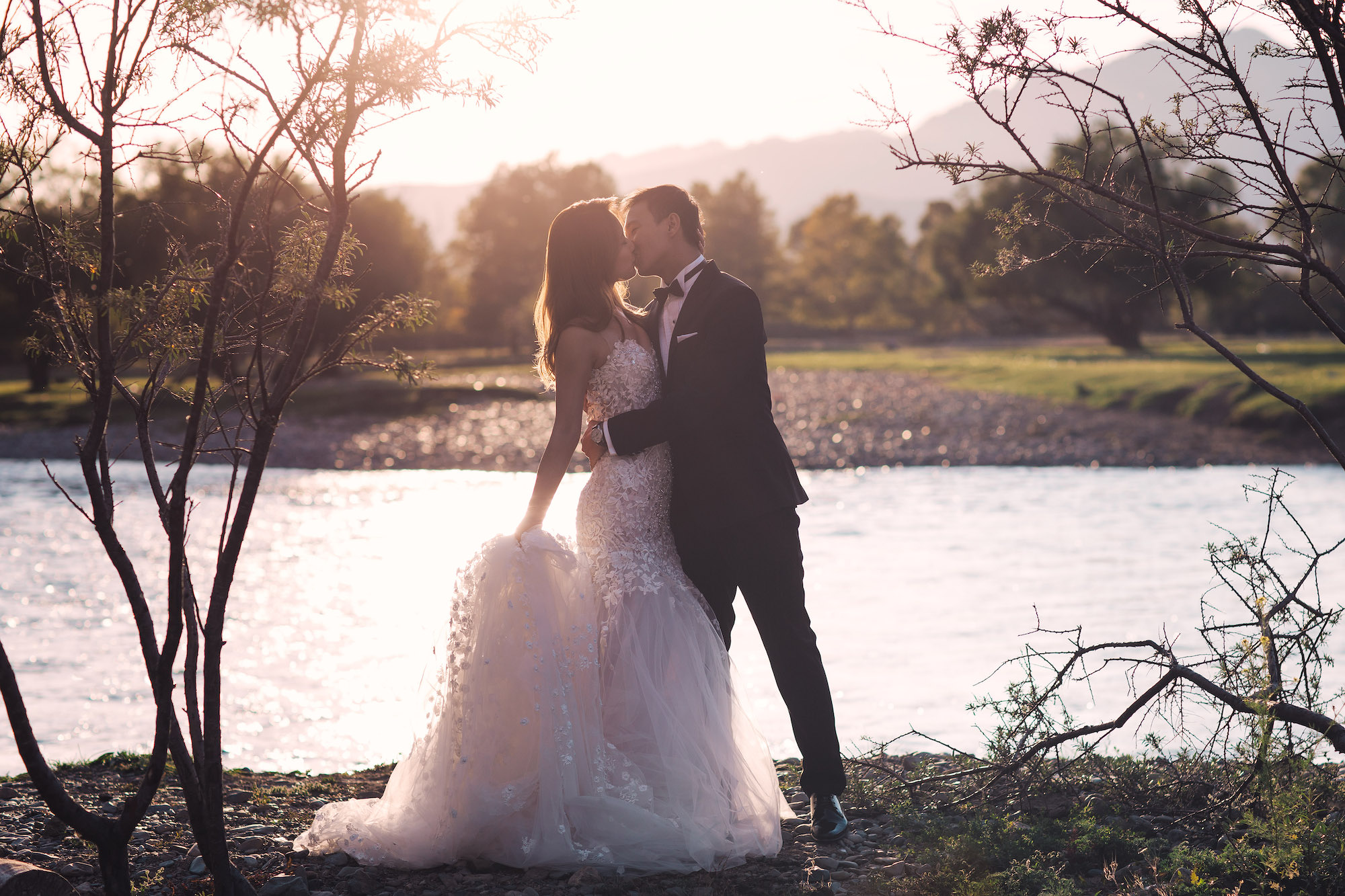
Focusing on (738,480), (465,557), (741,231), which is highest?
(741,231)

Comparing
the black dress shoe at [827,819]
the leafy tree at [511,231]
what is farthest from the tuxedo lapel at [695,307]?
the leafy tree at [511,231]

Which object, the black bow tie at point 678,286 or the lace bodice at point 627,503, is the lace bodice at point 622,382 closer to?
the lace bodice at point 627,503

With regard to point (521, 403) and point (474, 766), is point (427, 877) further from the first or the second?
point (521, 403)

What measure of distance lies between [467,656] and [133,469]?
23960 millimetres

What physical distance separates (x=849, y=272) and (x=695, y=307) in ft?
257

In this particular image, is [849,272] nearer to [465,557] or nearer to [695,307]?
[695,307]

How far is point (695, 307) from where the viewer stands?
184 inches

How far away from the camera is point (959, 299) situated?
5853 centimetres

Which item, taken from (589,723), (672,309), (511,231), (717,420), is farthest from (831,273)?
(589,723)

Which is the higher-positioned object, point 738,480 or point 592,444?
point 592,444

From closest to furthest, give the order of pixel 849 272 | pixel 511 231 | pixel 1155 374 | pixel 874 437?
pixel 874 437
pixel 1155 374
pixel 511 231
pixel 849 272

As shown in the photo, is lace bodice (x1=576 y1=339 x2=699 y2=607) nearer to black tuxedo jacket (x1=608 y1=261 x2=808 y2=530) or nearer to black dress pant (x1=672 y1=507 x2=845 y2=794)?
black tuxedo jacket (x1=608 y1=261 x2=808 y2=530)

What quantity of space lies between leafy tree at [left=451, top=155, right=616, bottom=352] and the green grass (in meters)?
19.0

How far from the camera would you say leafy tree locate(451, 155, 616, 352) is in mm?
62781
